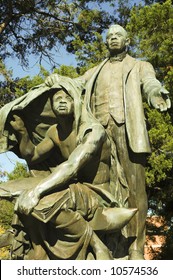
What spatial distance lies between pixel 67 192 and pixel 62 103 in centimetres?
75

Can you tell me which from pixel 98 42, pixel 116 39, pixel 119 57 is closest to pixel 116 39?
pixel 116 39

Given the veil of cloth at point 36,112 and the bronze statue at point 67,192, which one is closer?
the bronze statue at point 67,192

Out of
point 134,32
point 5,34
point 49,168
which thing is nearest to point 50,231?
point 49,168

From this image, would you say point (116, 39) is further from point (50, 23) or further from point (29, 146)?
point (50, 23)

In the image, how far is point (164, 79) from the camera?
12.2 metres

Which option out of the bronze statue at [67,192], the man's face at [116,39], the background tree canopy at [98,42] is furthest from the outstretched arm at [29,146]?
the background tree canopy at [98,42]

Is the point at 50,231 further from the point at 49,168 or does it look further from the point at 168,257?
the point at 168,257

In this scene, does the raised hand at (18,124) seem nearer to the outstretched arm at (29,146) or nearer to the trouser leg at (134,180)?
the outstretched arm at (29,146)

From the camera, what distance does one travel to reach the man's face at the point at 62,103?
4.32 metres

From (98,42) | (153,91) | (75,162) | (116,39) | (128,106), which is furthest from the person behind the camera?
(98,42)

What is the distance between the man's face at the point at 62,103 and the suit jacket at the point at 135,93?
21 cm

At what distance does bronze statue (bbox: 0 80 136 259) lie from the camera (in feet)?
13.0

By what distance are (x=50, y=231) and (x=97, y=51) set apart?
971 centimetres

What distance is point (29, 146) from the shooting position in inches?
180
